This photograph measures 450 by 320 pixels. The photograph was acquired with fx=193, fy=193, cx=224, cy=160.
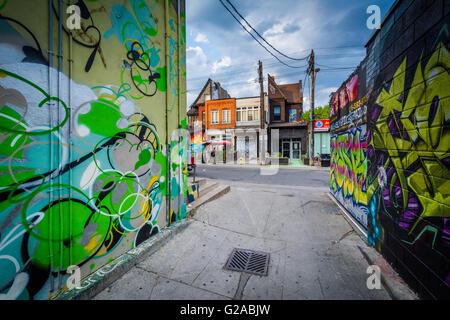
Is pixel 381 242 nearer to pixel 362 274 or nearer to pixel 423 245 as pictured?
pixel 362 274

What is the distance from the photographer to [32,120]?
1.90m

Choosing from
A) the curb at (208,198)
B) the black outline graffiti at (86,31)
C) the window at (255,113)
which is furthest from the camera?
the window at (255,113)

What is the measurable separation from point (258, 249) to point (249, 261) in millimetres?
468

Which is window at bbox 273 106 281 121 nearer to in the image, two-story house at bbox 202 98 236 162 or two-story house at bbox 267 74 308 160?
two-story house at bbox 267 74 308 160

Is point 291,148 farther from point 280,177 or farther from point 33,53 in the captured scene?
point 33,53

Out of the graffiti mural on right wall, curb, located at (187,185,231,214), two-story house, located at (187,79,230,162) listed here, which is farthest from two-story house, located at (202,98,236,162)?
the graffiti mural on right wall

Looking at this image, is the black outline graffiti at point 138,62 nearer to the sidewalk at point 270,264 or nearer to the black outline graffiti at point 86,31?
the black outline graffiti at point 86,31

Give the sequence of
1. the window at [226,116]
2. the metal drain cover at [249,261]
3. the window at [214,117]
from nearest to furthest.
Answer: the metal drain cover at [249,261], the window at [226,116], the window at [214,117]

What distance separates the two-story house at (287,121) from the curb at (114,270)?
21.1 meters

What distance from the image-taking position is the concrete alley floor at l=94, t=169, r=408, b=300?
7.94 feet

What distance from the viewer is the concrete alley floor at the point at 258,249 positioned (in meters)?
2.42

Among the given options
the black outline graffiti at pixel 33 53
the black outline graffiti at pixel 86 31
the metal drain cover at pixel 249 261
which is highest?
the black outline graffiti at pixel 86 31

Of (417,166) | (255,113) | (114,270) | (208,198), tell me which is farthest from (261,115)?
(114,270)

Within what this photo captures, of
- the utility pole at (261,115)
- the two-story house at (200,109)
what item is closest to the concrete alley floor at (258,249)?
the utility pole at (261,115)
